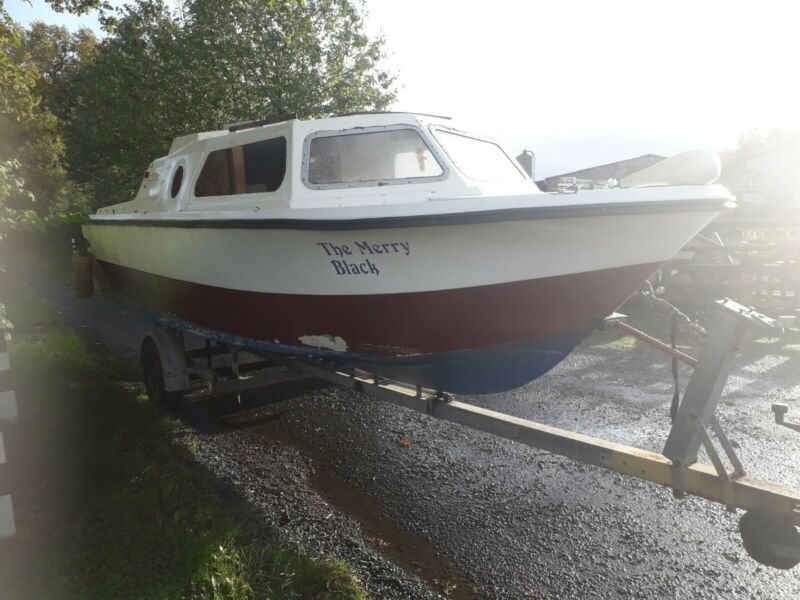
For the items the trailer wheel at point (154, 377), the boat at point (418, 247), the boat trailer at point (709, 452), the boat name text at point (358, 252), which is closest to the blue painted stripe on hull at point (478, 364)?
the boat at point (418, 247)

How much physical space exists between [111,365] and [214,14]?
9.42m

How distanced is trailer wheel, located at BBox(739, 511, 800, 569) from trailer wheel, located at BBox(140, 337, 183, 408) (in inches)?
157

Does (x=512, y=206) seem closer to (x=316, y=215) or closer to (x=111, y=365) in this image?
(x=316, y=215)

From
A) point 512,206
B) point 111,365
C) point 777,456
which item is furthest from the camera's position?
point 111,365

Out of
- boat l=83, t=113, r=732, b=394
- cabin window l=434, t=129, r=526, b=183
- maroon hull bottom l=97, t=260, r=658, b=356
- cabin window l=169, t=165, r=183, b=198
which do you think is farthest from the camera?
cabin window l=169, t=165, r=183, b=198

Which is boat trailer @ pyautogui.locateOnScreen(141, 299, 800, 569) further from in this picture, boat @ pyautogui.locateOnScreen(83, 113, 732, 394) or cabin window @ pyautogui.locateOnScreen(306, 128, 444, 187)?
cabin window @ pyautogui.locateOnScreen(306, 128, 444, 187)

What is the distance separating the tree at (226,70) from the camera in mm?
12852

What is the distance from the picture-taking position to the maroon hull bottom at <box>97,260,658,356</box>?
3305 millimetres

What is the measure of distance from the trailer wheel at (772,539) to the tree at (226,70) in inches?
465

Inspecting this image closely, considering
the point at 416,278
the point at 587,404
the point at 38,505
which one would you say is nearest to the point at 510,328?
the point at 416,278

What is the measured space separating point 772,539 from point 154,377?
4.49 meters

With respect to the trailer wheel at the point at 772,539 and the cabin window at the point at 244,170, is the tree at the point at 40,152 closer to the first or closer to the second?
the cabin window at the point at 244,170

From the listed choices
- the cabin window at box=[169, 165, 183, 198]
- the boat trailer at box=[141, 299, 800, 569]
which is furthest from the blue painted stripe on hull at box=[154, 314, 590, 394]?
the cabin window at box=[169, 165, 183, 198]

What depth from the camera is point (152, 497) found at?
3.43 meters
